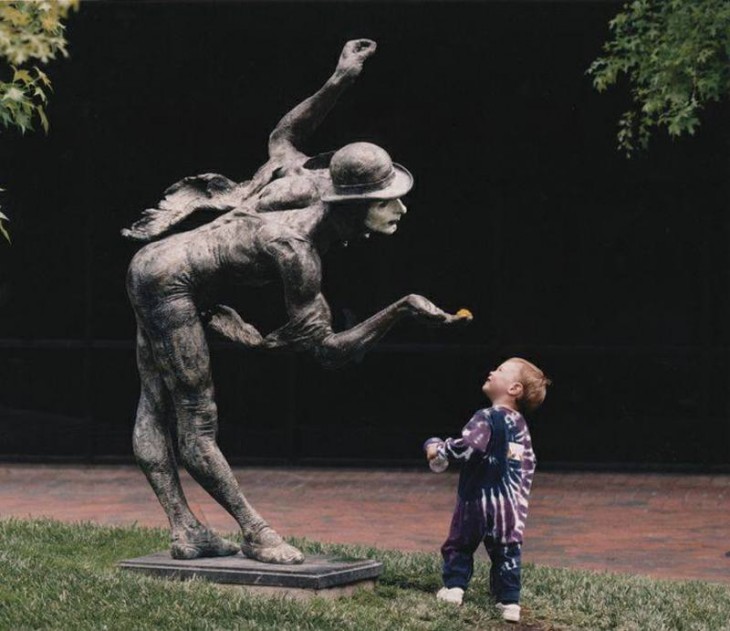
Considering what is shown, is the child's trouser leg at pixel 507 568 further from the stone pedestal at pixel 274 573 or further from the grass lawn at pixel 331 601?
the stone pedestal at pixel 274 573

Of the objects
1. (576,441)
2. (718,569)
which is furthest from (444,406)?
(718,569)

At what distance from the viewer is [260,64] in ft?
51.3

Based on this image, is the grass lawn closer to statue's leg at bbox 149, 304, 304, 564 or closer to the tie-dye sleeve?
statue's leg at bbox 149, 304, 304, 564

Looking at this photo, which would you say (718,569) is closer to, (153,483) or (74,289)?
(153,483)

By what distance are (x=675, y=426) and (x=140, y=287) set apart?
7.82m

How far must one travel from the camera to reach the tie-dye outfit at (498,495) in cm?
869

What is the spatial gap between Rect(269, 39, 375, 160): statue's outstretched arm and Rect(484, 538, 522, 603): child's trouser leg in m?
A: 2.18

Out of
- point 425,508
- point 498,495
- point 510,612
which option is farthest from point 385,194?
point 425,508

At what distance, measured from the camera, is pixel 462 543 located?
8.78 metres

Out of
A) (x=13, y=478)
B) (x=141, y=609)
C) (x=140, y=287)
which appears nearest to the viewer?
(x=141, y=609)

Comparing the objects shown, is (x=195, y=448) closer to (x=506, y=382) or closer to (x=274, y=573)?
(x=274, y=573)

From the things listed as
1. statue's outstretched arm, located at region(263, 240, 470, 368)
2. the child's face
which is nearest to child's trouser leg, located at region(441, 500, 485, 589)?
the child's face

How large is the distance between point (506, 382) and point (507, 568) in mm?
863

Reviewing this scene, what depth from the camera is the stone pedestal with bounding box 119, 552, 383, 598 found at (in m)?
8.68
